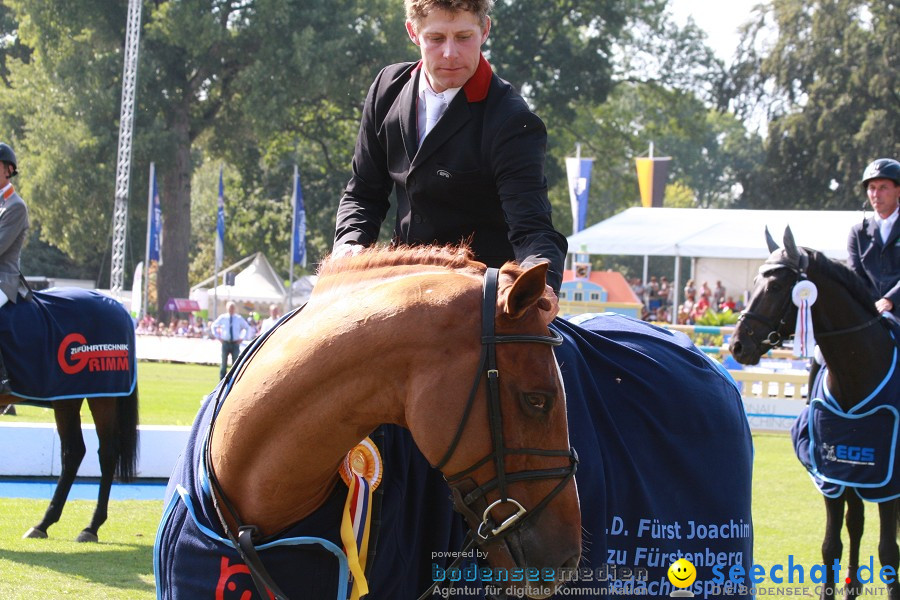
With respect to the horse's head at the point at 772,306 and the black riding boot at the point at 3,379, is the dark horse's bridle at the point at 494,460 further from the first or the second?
the black riding boot at the point at 3,379

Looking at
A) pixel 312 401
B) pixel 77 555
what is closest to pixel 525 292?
Result: pixel 312 401

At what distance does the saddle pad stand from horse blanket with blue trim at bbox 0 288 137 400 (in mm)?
5135

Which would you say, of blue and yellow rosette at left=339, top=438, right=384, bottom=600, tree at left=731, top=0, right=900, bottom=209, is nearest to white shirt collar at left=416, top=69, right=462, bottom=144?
blue and yellow rosette at left=339, top=438, right=384, bottom=600

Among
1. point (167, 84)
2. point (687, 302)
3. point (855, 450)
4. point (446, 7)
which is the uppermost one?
point (167, 84)

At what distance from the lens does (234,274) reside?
1687 inches

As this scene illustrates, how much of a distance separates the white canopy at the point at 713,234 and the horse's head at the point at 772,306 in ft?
48.2

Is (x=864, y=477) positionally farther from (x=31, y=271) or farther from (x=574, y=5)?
(x=31, y=271)

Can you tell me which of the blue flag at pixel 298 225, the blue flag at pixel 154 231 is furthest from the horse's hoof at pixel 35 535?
the blue flag at pixel 298 225

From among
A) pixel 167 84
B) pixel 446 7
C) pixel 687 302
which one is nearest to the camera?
pixel 446 7

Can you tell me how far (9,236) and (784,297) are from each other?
5.58m

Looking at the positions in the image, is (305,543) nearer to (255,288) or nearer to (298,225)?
(298,225)

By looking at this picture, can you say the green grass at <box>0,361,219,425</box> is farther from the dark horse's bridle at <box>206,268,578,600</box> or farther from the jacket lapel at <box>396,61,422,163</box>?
the dark horse's bridle at <box>206,268,578,600</box>

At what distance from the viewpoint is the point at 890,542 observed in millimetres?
6234

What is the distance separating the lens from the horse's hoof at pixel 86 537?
722 cm
